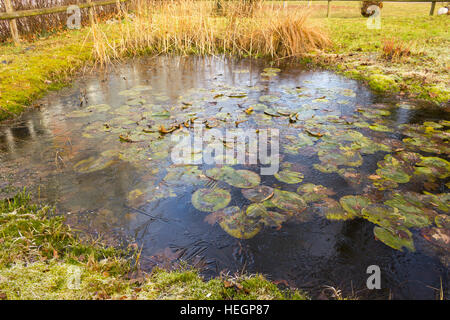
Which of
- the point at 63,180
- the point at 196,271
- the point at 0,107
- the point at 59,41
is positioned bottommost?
the point at 196,271

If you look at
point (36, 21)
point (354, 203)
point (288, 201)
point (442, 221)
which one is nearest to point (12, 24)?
point (36, 21)

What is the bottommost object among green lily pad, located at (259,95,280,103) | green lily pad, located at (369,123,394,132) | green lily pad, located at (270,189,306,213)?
green lily pad, located at (270,189,306,213)

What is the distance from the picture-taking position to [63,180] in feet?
7.20

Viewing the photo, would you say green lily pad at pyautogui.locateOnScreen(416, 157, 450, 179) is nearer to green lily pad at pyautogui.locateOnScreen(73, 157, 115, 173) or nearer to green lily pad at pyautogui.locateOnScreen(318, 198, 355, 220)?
green lily pad at pyautogui.locateOnScreen(318, 198, 355, 220)

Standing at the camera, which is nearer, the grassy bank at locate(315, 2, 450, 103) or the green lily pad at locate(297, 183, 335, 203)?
the green lily pad at locate(297, 183, 335, 203)

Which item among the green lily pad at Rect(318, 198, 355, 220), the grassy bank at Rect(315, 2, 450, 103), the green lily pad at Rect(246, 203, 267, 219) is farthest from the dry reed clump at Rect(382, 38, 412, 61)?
the green lily pad at Rect(246, 203, 267, 219)

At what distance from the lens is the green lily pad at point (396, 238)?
1610 millimetres

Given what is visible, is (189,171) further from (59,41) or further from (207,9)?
(59,41)

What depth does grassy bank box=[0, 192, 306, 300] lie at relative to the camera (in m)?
1.32

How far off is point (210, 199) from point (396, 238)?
3.74 feet

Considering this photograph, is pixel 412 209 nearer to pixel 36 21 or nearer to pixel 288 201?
pixel 288 201

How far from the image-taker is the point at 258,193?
2.04 meters
